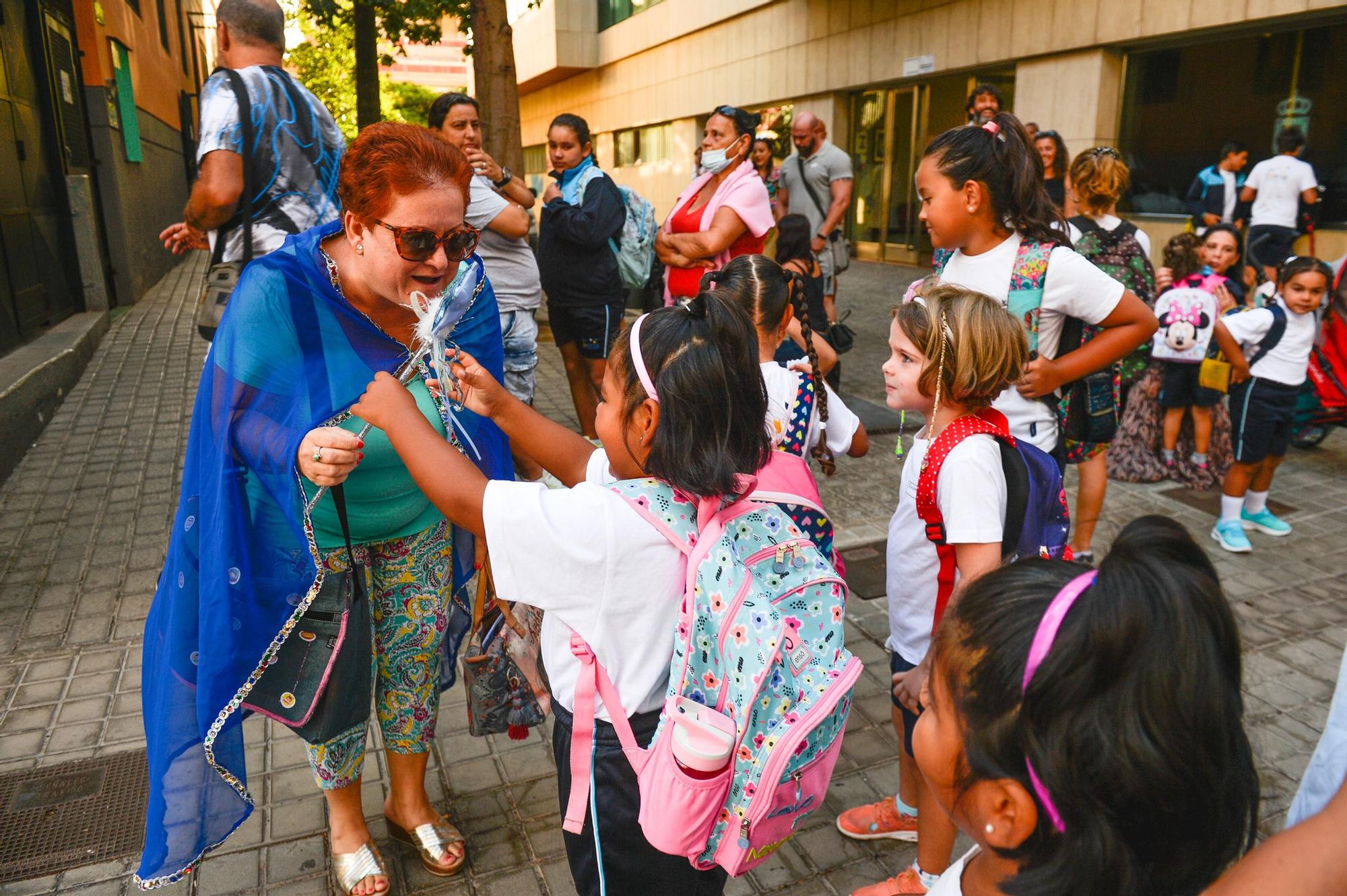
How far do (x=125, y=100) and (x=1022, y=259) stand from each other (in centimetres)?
1405

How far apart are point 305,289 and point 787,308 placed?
1.72 meters

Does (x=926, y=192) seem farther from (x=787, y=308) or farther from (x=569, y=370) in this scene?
(x=569, y=370)

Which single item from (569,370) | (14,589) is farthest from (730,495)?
(569,370)

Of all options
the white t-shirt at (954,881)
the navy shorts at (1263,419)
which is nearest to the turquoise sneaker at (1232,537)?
the navy shorts at (1263,419)

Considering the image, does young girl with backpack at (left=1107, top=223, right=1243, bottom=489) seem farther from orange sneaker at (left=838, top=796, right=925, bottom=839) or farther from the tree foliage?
the tree foliage

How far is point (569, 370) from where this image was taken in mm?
6000

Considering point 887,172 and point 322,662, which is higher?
point 887,172

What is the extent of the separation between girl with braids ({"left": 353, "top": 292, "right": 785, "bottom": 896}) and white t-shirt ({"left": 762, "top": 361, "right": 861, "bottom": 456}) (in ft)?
3.41

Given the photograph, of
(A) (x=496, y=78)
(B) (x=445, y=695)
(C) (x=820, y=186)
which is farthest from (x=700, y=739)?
(A) (x=496, y=78)

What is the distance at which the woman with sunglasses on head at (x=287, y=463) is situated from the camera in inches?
78.3

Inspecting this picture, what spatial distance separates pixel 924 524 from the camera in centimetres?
232

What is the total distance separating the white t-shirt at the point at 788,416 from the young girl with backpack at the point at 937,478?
1.38 feet

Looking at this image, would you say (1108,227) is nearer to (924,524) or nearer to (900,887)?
(924,524)

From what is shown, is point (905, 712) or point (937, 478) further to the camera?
point (905, 712)
